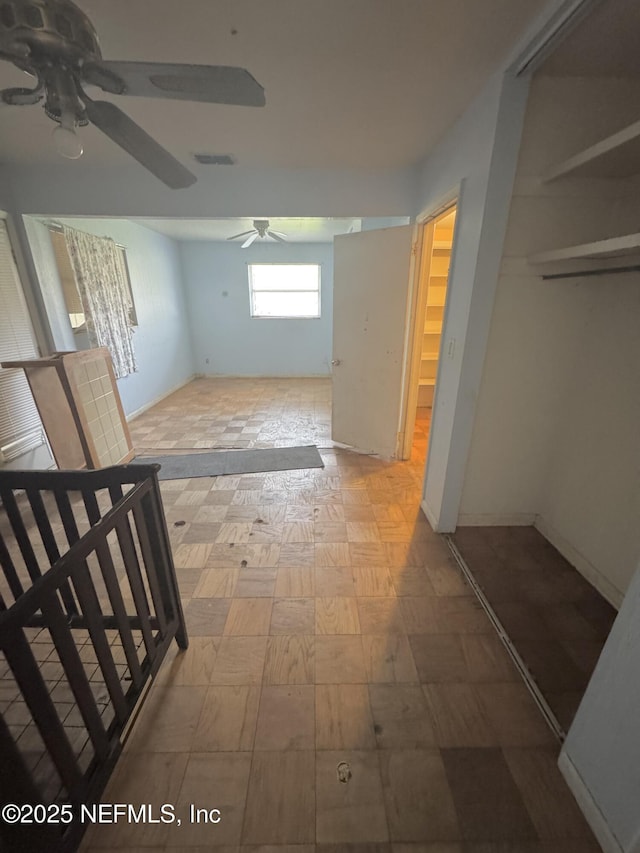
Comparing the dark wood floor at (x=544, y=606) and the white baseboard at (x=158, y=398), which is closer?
the dark wood floor at (x=544, y=606)

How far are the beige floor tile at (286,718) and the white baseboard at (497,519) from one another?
4.60 feet

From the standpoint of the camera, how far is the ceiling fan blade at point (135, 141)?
1159 millimetres

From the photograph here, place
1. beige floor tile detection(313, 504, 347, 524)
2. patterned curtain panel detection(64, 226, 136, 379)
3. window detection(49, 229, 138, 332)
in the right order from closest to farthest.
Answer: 1. beige floor tile detection(313, 504, 347, 524)
2. window detection(49, 229, 138, 332)
3. patterned curtain panel detection(64, 226, 136, 379)

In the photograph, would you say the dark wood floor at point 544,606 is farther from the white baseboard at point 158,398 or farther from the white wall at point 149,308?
the white baseboard at point 158,398

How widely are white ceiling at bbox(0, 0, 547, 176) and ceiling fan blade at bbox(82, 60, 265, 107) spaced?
0.34 meters

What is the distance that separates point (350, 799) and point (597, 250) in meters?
A: 2.08

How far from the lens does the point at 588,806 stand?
959 millimetres

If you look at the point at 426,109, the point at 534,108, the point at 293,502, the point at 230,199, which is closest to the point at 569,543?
the point at 293,502

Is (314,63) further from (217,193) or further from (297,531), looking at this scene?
(297,531)

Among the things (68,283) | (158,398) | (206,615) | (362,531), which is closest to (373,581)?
(362,531)

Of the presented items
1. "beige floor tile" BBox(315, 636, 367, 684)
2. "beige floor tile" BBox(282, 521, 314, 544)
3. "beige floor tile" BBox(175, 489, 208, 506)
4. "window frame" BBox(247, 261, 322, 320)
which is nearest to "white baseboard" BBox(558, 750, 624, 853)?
"beige floor tile" BBox(315, 636, 367, 684)

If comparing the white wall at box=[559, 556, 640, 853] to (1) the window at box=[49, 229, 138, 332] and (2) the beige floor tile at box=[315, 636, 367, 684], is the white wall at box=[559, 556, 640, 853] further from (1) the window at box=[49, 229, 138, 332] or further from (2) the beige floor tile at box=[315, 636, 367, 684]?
(1) the window at box=[49, 229, 138, 332]

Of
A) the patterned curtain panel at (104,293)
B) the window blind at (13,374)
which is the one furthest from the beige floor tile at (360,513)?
the patterned curtain panel at (104,293)

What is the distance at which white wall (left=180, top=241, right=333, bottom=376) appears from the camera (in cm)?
604
